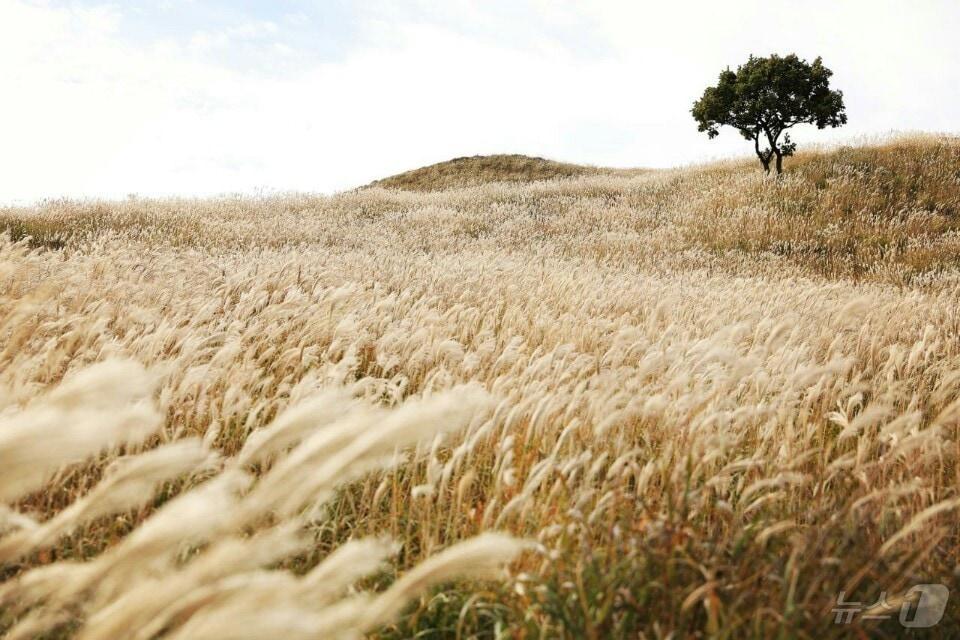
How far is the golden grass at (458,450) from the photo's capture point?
3.79ft

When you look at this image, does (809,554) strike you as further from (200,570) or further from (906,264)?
(906,264)

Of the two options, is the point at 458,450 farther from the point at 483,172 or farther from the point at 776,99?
the point at 483,172

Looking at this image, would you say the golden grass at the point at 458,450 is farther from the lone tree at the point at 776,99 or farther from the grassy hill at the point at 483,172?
the grassy hill at the point at 483,172

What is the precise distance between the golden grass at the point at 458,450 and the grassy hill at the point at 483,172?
104 feet

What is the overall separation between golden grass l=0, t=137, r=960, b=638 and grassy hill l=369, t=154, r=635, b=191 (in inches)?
1242

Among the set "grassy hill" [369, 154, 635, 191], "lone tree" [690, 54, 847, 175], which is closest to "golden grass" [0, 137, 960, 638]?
"lone tree" [690, 54, 847, 175]

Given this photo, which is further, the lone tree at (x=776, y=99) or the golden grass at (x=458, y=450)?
the lone tree at (x=776, y=99)

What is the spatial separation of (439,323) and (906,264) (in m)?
12.8

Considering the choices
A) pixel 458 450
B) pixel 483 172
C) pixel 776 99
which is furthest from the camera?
pixel 483 172

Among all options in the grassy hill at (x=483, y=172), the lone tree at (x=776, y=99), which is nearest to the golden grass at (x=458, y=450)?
Answer: the lone tree at (x=776, y=99)

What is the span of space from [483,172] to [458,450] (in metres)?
42.4

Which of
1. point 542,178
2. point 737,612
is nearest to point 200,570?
→ point 737,612

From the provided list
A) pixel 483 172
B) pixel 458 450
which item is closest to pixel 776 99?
pixel 483 172

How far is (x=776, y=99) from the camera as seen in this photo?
2455 centimetres
